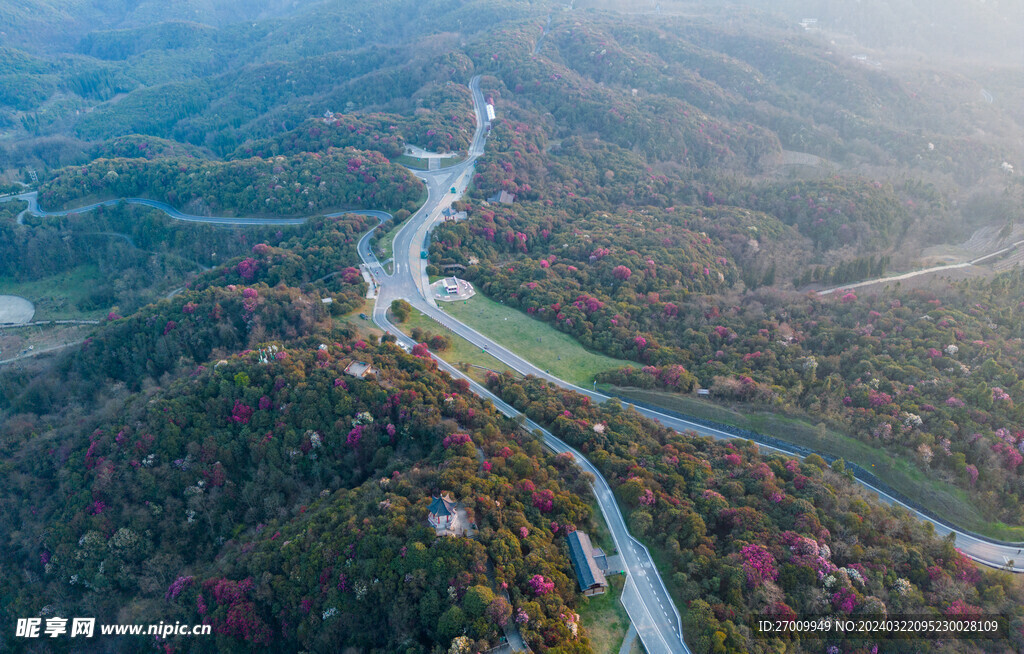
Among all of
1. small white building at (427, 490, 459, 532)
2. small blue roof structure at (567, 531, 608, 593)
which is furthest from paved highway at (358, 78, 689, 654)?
small white building at (427, 490, 459, 532)

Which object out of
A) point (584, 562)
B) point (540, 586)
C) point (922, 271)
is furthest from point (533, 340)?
point (922, 271)

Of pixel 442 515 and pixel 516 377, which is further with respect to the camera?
pixel 516 377

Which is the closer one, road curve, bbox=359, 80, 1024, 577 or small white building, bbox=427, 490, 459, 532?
small white building, bbox=427, 490, 459, 532

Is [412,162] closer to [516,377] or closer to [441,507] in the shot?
[516,377]

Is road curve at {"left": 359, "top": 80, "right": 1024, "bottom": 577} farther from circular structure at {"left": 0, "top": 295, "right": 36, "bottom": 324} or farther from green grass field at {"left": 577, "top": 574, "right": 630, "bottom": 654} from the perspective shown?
circular structure at {"left": 0, "top": 295, "right": 36, "bottom": 324}

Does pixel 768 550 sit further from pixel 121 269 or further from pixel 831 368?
pixel 121 269

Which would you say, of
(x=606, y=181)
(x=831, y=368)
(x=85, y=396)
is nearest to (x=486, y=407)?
(x=831, y=368)
